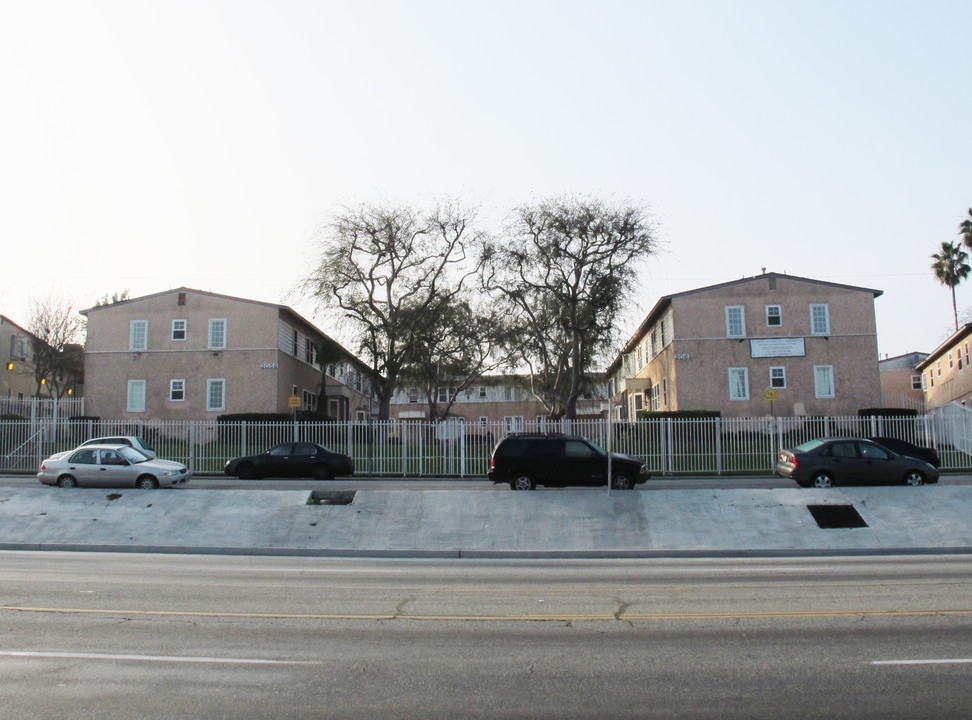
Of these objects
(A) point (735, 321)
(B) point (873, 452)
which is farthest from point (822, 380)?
(B) point (873, 452)

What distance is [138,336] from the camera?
46344mm

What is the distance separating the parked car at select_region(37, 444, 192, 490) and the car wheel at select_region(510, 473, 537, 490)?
31.1ft

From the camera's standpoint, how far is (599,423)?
29969mm

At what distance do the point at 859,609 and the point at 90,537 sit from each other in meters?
15.6

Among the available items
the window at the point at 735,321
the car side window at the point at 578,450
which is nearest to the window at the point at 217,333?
the window at the point at 735,321

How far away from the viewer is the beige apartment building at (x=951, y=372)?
51.6 m

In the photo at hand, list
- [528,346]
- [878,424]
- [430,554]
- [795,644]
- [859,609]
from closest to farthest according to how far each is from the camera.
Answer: [795,644]
[859,609]
[430,554]
[878,424]
[528,346]

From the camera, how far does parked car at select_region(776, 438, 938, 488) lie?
23594mm

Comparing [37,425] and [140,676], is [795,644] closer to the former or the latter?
[140,676]

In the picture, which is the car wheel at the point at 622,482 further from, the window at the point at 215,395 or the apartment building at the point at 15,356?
the apartment building at the point at 15,356

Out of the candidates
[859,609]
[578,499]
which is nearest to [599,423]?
[578,499]

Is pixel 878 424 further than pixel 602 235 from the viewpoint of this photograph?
No

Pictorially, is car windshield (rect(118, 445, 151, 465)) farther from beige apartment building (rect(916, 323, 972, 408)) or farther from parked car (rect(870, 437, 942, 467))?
beige apartment building (rect(916, 323, 972, 408))

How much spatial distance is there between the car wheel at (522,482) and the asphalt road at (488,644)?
9165mm
